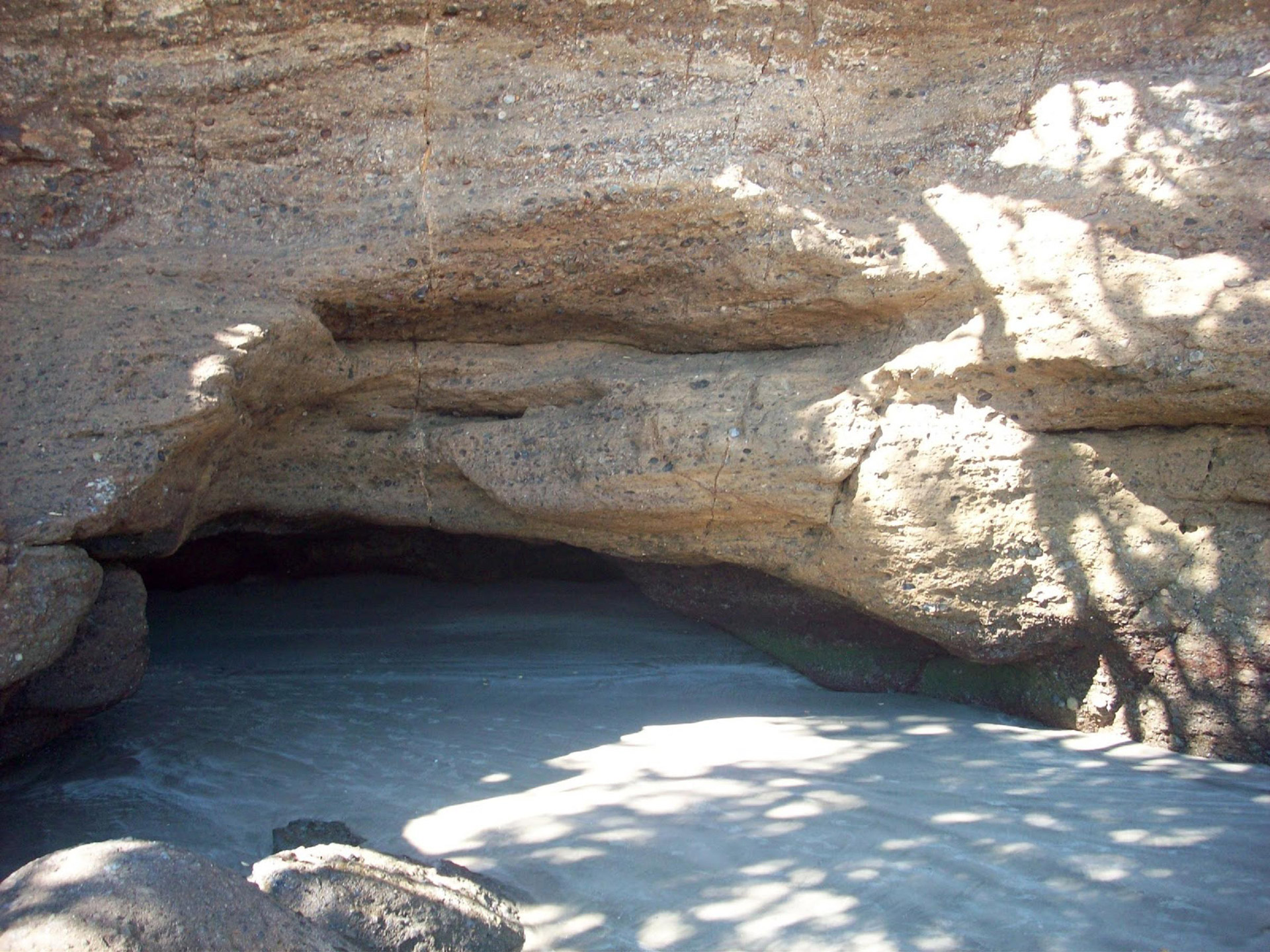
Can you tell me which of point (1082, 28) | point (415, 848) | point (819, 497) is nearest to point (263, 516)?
point (415, 848)

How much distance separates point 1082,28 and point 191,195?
334 cm

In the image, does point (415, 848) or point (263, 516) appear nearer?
point (415, 848)

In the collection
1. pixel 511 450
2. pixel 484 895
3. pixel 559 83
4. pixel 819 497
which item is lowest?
pixel 484 895

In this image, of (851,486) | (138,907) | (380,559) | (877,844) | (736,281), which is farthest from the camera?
(380,559)

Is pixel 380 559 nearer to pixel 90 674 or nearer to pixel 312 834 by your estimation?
pixel 90 674

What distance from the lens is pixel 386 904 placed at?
8.04ft

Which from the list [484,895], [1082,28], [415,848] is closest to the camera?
[484,895]

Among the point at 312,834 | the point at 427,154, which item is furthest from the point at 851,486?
the point at 312,834

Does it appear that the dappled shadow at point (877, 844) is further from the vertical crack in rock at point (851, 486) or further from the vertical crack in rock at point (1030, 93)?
the vertical crack in rock at point (1030, 93)

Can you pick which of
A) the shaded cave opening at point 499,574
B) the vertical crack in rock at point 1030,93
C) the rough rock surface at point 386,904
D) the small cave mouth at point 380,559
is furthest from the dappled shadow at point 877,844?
the vertical crack in rock at point 1030,93

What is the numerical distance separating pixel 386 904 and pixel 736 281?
8.10 feet

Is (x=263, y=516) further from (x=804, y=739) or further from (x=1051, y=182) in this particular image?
A: (x=1051, y=182)

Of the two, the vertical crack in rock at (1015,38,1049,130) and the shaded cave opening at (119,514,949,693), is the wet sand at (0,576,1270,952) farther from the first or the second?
the vertical crack in rock at (1015,38,1049,130)

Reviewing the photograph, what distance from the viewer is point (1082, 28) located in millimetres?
3777
